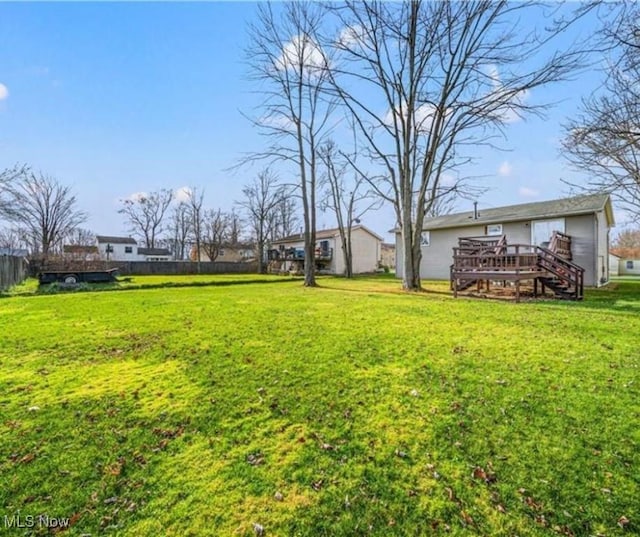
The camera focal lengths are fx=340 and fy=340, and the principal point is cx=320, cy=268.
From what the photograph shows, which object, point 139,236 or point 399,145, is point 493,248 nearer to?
point 399,145

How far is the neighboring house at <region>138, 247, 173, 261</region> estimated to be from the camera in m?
50.5

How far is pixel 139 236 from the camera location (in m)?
47.3

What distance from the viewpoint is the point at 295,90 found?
1612 cm

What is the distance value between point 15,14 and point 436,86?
42.1 feet

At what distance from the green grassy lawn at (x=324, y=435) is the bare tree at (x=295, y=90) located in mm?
11855

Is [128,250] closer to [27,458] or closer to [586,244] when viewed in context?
[586,244]

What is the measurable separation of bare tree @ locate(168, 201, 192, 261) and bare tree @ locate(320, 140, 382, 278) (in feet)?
85.7

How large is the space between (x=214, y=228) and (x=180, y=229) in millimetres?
7182

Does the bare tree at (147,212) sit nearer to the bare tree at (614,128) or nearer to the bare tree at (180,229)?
the bare tree at (180,229)

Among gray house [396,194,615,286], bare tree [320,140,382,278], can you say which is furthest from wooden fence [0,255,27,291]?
gray house [396,194,615,286]

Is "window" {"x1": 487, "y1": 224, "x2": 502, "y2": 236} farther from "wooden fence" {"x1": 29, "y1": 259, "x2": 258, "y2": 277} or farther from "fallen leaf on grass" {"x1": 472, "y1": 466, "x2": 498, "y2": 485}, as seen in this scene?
"wooden fence" {"x1": 29, "y1": 259, "x2": 258, "y2": 277}

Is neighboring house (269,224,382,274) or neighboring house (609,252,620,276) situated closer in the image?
neighboring house (269,224,382,274)

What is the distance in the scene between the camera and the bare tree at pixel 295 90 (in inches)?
583

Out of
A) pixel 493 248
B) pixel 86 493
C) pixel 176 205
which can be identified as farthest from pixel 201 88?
pixel 176 205
